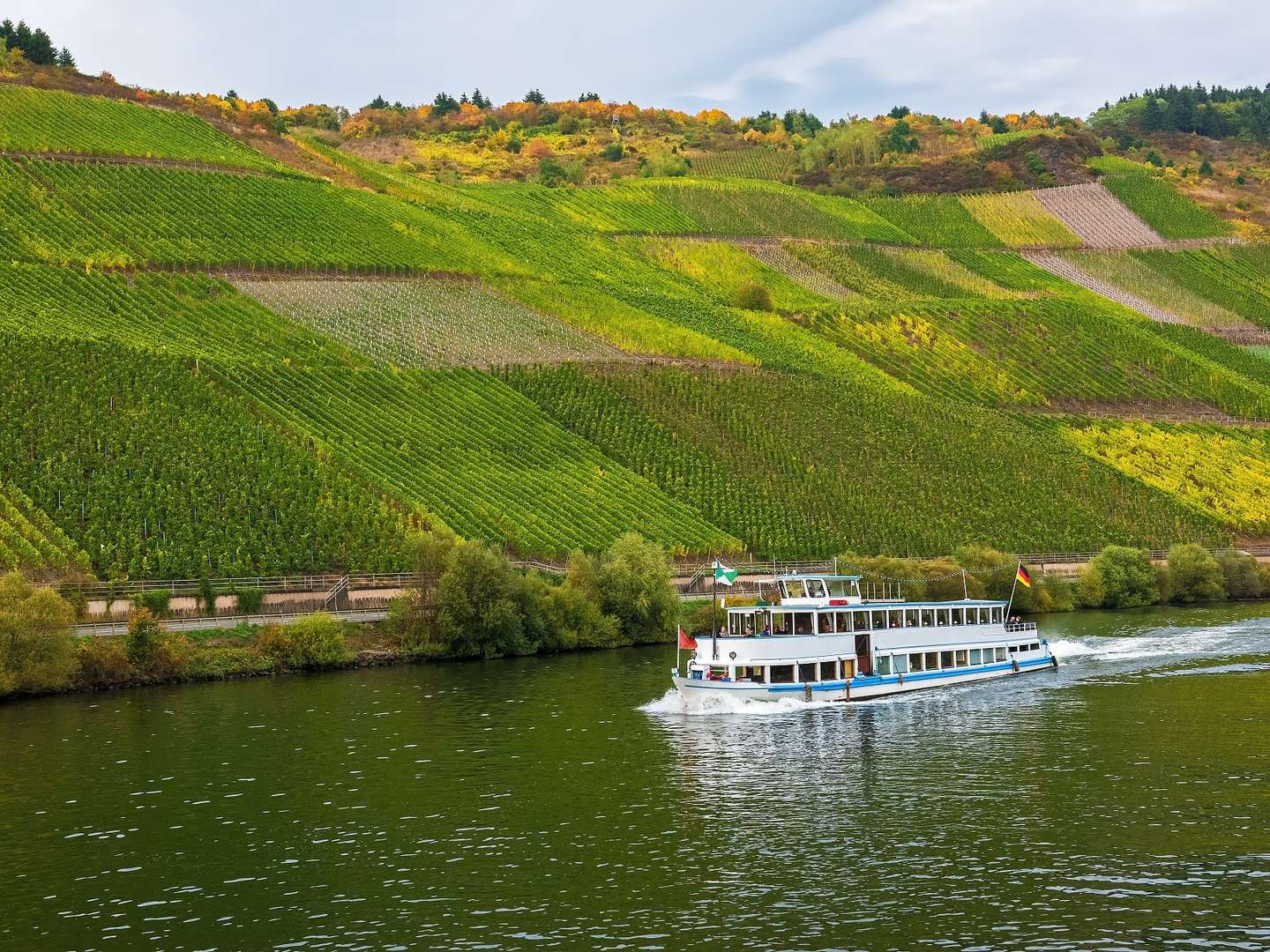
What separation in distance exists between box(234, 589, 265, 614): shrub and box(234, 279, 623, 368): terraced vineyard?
5092 centimetres

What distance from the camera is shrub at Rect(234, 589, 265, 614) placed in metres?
86.0

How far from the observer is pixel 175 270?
143875mm

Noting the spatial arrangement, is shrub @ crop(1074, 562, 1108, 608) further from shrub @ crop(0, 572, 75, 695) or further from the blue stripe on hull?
shrub @ crop(0, 572, 75, 695)

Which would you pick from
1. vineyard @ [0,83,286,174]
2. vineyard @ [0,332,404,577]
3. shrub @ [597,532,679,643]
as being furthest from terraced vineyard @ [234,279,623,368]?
shrub @ [597,532,679,643]

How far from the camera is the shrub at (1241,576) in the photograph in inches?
4926

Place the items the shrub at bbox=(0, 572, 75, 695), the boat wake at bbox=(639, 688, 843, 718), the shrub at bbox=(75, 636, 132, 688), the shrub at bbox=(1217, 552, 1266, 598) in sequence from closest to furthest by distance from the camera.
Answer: the boat wake at bbox=(639, 688, 843, 718)
the shrub at bbox=(0, 572, 75, 695)
the shrub at bbox=(75, 636, 132, 688)
the shrub at bbox=(1217, 552, 1266, 598)

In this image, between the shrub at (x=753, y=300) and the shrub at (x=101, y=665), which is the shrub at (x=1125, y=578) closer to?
the shrub at (x=101, y=665)

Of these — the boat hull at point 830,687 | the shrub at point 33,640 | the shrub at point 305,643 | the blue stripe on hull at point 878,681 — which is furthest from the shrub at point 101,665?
the blue stripe on hull at point 878,681

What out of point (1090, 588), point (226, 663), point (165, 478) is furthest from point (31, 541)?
point (1090, 588)

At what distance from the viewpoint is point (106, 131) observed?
174 metres

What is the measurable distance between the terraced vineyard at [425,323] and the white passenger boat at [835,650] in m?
68.8

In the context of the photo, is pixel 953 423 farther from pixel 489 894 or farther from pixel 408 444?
pixel 489 894

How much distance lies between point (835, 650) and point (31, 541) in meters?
47.9

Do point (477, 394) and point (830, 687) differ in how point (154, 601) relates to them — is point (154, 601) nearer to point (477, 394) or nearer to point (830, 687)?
point (830, 687)
